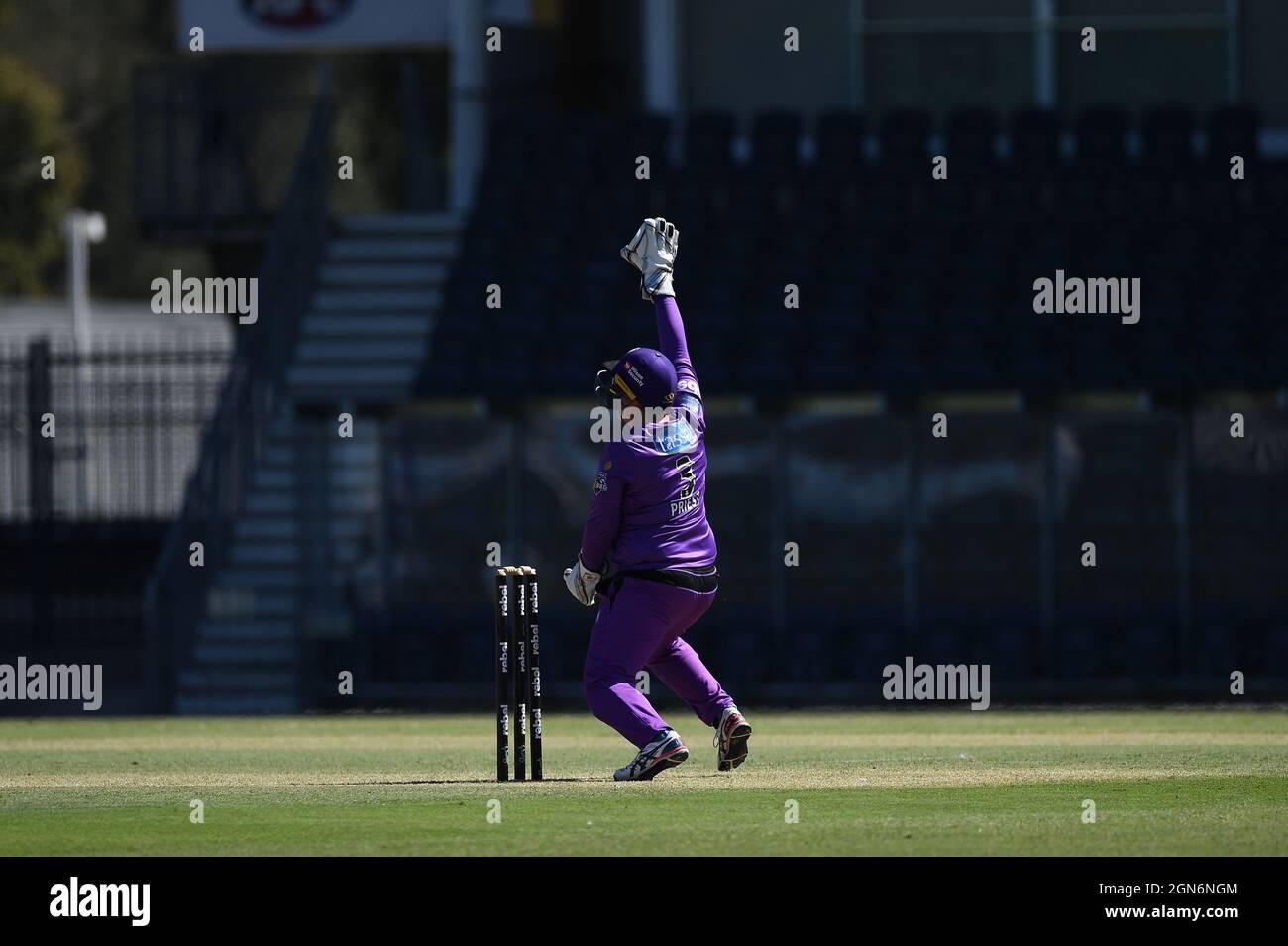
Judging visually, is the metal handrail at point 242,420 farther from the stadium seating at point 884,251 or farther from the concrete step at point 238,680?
the stadium seating at point 884,251

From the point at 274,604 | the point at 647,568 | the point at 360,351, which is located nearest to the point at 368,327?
the point at 360,351

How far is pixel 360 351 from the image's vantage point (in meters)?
23.0

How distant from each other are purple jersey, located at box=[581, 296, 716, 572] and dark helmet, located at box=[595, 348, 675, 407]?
A: 0.13 m

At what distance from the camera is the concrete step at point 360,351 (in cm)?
2289

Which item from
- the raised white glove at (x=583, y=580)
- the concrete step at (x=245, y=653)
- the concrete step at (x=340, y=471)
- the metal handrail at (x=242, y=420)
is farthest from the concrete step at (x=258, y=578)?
the raised white glove at (x=583, y=580)

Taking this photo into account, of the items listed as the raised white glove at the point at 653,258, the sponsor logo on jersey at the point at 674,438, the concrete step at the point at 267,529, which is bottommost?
the concrete step at the point at 267,529

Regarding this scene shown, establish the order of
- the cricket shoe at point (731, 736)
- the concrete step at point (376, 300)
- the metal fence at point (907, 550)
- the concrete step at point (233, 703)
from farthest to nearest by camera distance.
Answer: the concrete step at point (376, 300) → the concrete step at point (233, 703) → the metal fence at point (907, 550) → the cricket shoe at point (731, 736)

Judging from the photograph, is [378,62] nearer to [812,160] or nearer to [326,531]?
[812,160]

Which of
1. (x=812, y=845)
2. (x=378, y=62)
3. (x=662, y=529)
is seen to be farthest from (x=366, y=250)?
(x=378, y=62)

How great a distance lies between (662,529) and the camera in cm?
1119

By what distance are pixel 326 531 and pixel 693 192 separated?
5.64 m

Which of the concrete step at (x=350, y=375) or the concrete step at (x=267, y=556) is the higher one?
the concrete step at (x=350, y=375)

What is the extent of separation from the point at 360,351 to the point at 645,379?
12149 mm

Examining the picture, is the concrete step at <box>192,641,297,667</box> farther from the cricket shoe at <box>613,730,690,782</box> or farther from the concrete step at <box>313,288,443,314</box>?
the cricket shoe at <box>613,730,690,782</box>
